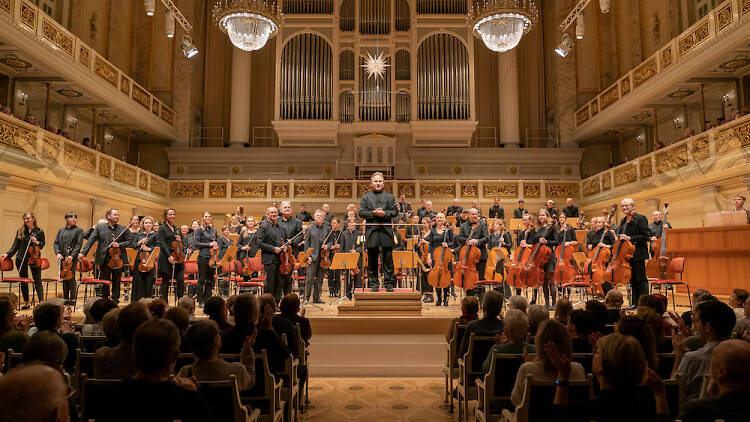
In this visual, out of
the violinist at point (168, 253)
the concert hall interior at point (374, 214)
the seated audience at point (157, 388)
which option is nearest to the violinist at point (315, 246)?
the concert hall interior at point (374, 214)

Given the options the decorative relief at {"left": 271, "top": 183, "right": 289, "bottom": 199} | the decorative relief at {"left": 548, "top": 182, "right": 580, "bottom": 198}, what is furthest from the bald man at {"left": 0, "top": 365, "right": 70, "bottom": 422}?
the decorative relief at {"left": 548, "top": 182, "right": 580, "bottom": 198}

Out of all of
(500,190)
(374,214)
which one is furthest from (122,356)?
(500,190)

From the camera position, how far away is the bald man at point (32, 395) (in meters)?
1.33

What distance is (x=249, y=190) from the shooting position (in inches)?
568

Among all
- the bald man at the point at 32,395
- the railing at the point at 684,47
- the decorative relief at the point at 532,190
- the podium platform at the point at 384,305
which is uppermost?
the railing at the point at 684,47

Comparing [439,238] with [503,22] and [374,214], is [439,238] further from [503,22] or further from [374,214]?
[503,22]

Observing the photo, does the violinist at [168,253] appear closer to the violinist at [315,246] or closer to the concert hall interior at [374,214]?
the concert hall interior at [374,214]

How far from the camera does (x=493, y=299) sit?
12.0ft

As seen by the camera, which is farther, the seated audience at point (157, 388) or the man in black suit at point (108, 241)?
the man in black suit at point (108, 241)

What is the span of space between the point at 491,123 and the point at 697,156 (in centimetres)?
803

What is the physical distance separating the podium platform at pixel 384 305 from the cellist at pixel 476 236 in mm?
1201

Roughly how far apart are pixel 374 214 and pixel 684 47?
28.4 feet

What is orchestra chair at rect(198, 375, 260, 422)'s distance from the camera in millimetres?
2240

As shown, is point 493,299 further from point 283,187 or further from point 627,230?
point 283,187
